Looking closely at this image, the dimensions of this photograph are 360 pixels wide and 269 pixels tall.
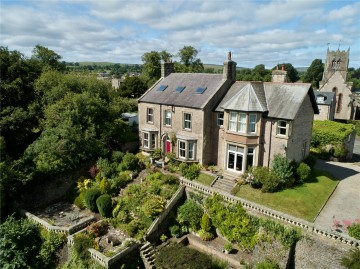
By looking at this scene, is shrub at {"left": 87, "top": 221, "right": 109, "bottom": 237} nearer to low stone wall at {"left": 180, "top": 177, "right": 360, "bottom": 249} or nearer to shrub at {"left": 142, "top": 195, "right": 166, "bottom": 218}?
shrub at {"left": 142, "top": 195, "right": 166, "bottom": 218}

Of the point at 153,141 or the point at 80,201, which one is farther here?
the point at 153,141

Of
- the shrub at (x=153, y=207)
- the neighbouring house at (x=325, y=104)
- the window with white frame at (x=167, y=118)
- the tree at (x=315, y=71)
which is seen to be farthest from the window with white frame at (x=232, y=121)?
the tree at (x=315, y=71)

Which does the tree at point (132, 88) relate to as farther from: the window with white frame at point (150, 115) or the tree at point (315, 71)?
the tree at point (315, 71)

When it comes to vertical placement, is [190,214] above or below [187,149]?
below

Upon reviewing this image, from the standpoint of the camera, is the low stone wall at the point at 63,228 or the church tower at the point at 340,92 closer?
the low stone wall at the point at 63,228

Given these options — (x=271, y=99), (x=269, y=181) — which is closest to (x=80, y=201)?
(x=269, y=181)

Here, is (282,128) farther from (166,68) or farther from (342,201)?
(166,68)

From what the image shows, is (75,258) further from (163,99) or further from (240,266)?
(163,99)
